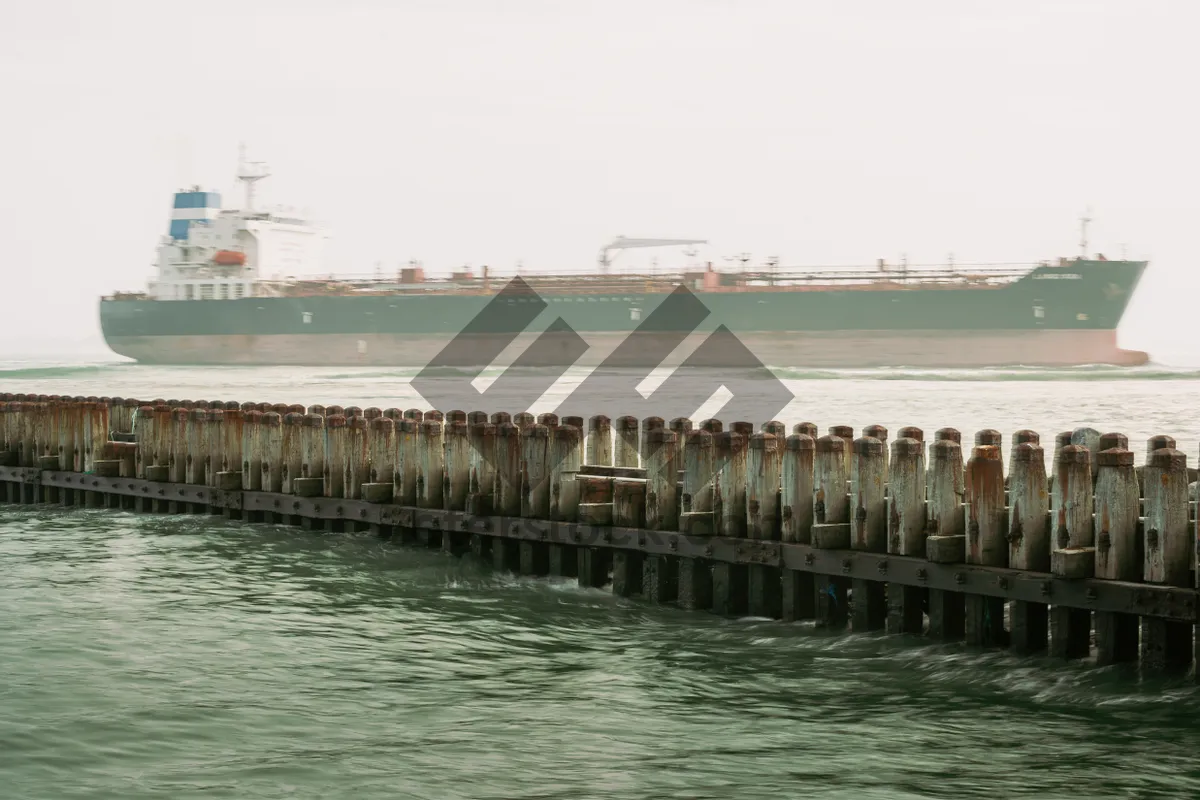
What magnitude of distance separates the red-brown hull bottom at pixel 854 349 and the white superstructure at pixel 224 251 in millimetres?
5597

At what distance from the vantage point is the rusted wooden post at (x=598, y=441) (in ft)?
34.1

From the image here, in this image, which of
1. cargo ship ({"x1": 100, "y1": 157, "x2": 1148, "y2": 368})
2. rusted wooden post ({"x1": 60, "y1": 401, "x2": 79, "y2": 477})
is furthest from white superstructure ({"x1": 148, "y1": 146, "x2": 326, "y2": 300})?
rusted wooden post ({"x1": 60, "y1": 401, "x2": 79, "y2": 477})

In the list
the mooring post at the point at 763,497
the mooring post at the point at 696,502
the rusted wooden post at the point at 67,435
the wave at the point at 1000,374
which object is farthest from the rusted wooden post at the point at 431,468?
the wave at the point at 1000,374

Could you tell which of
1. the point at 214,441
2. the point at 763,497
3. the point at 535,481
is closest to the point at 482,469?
the point at 535,481

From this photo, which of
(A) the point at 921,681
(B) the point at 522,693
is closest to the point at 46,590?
(B) the point at 522,693

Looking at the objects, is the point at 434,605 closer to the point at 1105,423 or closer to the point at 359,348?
the point at 1105,423

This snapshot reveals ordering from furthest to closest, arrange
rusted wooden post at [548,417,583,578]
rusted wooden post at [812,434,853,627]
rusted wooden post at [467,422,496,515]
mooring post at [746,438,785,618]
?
rusted wooden post at [467,422,496,515] < rusted wooden post at [548,417,583,578] < mooring post at [746,438,785,618] < rusted wooden post at [812,434,853,627]

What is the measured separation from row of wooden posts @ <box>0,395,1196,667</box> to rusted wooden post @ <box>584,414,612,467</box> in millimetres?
19

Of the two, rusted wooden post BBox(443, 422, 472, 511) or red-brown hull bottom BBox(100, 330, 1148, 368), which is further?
red-brown hull bottom BBox(100, 330, 1148, 368)

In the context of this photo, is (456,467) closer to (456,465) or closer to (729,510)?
(456,465)

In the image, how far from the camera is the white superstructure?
254 feet

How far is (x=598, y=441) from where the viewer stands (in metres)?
10.4

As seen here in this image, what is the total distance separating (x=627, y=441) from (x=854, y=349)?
184 ft

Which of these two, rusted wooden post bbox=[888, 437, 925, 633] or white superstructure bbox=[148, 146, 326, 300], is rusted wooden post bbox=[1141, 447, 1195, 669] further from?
white superstructure bbox=[148, 146, 326, 300]
